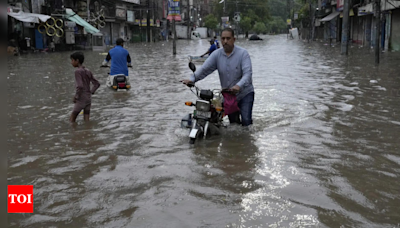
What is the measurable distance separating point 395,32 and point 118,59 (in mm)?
24358

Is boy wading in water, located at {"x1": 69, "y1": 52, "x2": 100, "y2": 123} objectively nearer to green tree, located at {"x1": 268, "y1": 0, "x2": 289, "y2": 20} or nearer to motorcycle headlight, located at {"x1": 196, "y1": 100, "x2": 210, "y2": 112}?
motorcycle headlight, located at {"x1": 196, "y1": 100, "x2": 210, "y2": 112}

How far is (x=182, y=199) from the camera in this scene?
4.12m

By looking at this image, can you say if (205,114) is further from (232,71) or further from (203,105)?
(232,71)

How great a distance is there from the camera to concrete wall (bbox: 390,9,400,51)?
28.8 meters

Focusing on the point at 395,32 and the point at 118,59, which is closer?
the point at 118,59

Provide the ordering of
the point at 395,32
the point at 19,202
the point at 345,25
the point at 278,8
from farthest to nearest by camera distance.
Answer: the point at 278,8 < the point at 395,32 < the point at 345,25 < the point at 19,202

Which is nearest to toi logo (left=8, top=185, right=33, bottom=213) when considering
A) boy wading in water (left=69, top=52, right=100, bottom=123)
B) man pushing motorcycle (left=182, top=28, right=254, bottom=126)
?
man pushing motorcycle (left=182, top=28, right=254, bottom=126)

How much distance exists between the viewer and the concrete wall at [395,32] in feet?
94.4

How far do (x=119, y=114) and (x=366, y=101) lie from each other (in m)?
5.39

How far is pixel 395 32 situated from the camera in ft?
96.2

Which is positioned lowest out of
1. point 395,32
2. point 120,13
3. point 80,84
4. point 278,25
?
point 80,84

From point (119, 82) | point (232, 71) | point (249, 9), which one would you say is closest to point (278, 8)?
point (249, 9)

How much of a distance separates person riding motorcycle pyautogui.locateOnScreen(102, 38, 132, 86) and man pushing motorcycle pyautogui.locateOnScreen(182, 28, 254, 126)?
4.86 metres

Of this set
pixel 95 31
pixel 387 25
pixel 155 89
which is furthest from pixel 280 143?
pixel 95 31
